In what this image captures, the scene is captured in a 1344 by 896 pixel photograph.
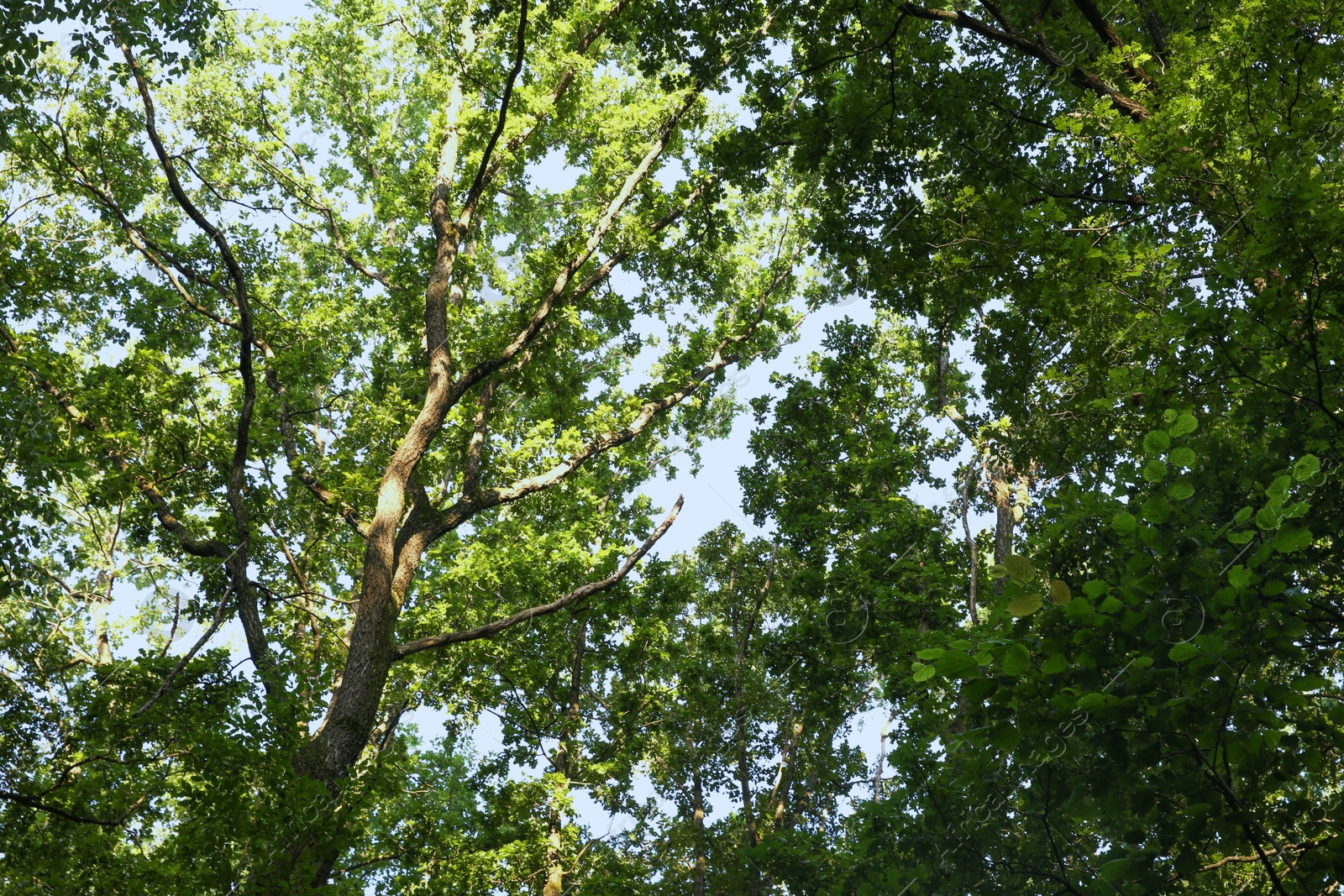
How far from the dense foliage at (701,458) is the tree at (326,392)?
76 mm

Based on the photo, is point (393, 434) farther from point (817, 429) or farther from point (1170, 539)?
point (1170, 539)

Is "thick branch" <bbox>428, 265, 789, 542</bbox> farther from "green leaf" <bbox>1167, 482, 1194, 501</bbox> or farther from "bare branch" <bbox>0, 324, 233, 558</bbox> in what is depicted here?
"green leaf" <bbox>1167, 482, 1194, 501</bbox>

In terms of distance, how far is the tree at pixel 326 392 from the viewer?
23.3ft

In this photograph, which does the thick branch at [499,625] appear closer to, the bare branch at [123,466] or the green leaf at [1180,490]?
the bare branch at [123,466]

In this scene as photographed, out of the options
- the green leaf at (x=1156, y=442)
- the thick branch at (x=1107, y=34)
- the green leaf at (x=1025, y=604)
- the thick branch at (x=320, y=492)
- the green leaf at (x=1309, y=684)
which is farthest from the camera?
the thick branch at (x=320, y=492)

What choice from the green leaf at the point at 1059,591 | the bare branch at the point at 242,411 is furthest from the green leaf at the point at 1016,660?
the bare branch at the point at 242,411

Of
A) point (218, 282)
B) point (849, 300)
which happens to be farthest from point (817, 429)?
point (218, 282)

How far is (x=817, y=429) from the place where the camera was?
1581cm

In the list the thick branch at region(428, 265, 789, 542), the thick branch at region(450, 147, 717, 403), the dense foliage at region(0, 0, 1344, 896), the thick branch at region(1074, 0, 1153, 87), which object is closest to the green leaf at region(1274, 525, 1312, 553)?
the dense foliage at region(0, 0, 1344, 896)

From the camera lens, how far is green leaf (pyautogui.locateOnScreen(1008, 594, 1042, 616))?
128 inches

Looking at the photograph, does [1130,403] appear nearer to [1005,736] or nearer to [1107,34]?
[1107,34]

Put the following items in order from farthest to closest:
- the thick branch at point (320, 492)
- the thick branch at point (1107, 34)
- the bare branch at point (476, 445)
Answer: the bare branch at point (476, 445) → the thick branch at point (320, 492) → the thick branch at point (1107, 34)

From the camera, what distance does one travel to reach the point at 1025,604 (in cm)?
331

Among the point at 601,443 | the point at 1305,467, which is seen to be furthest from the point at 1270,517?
the point at 601,443
